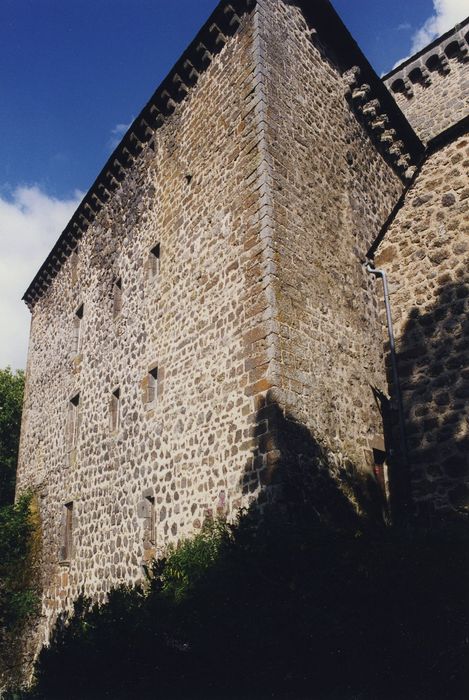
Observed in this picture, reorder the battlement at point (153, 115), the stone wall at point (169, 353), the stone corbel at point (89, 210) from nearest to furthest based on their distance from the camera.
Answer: the stone wall at point (169, 353) < the battlement at point (153, 115) < the stone corbel at point (89, 210)

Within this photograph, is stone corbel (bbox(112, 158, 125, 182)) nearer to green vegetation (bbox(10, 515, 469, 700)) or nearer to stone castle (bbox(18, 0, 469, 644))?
stone castle (bbox(18, 0, 469, 644))

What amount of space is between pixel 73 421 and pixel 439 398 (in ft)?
28.1

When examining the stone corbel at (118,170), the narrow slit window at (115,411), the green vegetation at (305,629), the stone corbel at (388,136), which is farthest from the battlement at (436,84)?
the green vegetation at (305,629)

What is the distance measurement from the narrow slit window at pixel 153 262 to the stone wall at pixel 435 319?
164 inches

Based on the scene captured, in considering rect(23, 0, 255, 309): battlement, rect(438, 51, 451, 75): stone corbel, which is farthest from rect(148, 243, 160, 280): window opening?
rect(438, 51, 451, 75): stone corbel

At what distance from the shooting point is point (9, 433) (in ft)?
83.9

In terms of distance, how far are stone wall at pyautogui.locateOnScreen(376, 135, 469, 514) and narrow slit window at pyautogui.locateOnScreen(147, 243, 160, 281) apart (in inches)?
164

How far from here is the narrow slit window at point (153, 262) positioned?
1014 centimetres

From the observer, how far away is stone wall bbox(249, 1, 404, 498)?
707 centimetres

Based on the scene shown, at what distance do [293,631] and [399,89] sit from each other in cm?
1510

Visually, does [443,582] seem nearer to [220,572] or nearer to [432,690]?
[432,690]

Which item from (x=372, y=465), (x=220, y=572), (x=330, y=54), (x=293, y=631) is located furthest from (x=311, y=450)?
(x=330, y=54)

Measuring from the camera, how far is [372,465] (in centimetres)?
778

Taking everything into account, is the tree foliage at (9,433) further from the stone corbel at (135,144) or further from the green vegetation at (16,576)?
the stone corbel at (135,144)
